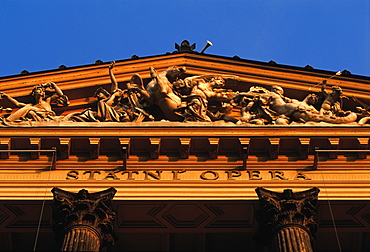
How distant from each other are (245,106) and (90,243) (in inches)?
276

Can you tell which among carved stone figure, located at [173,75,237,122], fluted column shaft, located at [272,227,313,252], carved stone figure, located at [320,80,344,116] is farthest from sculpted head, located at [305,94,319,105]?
fluted column shaft, located at [272,227,313,252]

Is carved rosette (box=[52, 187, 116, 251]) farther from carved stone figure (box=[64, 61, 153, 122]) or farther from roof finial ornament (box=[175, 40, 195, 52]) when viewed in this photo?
roof finial ornament (box=[175, 40, 195, 52])

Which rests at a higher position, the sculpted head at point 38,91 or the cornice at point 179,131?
the sculpted head at point 38,91

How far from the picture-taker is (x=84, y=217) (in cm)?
1855

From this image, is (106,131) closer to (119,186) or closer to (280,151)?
(119,186)

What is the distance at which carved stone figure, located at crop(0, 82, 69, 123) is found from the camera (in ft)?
72.1

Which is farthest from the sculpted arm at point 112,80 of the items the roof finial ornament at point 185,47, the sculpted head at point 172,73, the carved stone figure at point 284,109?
the carved stone figure at point 284,109

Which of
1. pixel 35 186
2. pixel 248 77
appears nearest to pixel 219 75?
pixel 248 77

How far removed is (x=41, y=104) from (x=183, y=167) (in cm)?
487

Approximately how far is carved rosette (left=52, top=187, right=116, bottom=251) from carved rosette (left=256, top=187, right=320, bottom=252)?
3.68 meters

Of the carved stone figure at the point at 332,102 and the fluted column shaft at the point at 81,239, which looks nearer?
the fluted column shaft at the point at 81,239

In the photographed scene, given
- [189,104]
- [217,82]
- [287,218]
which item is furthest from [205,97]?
[287,218]

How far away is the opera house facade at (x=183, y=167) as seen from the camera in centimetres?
1902

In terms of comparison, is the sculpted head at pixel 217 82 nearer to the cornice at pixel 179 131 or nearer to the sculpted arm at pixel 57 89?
the cornice at pixel 179 131
